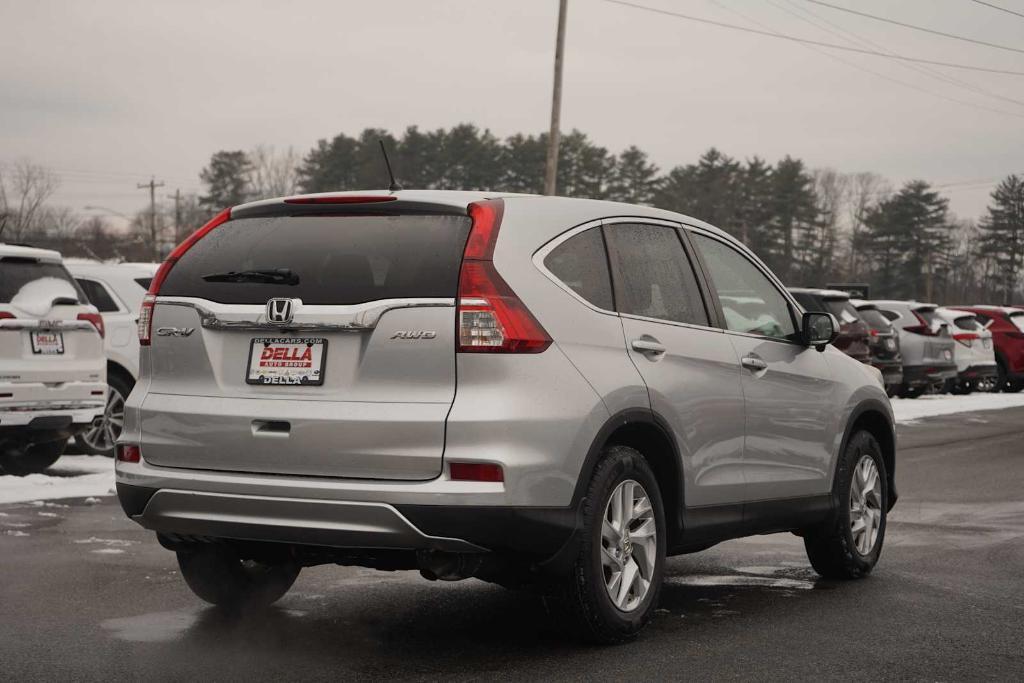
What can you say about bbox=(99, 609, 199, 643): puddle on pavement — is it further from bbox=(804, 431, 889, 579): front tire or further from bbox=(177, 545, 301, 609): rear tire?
bbox=(804, 431, 889, 579): front tire

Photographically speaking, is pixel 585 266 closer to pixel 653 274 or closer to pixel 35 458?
pixel 653 274

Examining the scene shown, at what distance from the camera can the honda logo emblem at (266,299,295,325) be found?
523 cm

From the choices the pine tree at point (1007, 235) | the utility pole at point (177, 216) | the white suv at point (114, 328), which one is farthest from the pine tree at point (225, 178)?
the white suv at point (114, 328)

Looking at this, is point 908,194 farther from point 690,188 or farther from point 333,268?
point 333,268

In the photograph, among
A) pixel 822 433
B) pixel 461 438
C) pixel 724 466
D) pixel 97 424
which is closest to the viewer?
pixel 461 438

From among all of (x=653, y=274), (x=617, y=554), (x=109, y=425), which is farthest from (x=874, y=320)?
(x=617, y=554)

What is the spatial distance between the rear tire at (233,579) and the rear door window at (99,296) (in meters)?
8.10

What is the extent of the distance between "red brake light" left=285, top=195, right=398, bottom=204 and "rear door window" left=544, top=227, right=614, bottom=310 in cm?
67

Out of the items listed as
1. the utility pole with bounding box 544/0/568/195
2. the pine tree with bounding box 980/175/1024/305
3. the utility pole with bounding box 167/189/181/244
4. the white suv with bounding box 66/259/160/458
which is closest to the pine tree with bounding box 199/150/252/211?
the utility pole with bounding box 167/189/181/244

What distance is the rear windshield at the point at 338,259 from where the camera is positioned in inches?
204

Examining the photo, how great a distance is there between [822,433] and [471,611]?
79.6 inches

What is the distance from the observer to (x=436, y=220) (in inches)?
211

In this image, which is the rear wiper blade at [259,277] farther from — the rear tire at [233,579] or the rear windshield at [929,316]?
the rear windshield at [929,316]

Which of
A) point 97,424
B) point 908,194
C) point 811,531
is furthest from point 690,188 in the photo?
point 811,531
